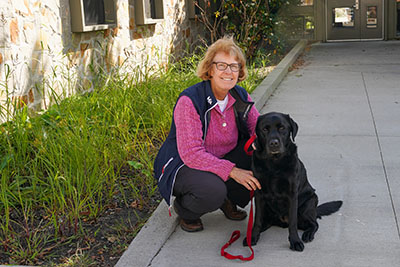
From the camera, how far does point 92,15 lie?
7.32 meters

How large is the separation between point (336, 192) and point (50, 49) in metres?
3.51

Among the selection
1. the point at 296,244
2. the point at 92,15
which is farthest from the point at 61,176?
the point at 92,15

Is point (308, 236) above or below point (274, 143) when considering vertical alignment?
below

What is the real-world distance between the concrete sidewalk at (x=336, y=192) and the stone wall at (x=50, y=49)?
1.96m

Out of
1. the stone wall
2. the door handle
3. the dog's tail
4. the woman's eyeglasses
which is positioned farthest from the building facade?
the woman's eyeglasses

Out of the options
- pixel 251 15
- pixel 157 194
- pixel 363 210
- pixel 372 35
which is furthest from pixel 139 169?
pixel 372 35

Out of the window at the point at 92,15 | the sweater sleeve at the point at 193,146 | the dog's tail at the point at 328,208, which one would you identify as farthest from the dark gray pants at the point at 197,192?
the window at the point at 92,15

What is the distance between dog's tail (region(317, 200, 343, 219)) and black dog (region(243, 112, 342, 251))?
269 mm

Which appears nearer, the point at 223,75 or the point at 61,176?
the point at 223,75

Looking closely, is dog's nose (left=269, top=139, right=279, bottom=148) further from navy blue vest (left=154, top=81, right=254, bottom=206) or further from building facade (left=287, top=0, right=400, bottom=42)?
building facade (left=287, top=0, right=400, bottom=42)

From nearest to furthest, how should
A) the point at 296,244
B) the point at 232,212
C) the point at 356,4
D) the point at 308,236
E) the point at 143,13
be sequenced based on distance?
1. the point at 296,244
2. the point at 308,236
3. the point at 232,212
4. the point at 143,13
5. the point at 356,4

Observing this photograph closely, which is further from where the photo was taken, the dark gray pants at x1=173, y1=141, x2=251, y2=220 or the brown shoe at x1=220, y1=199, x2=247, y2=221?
the brown shoe at x1=220, y1=199, x2=247, y2=221

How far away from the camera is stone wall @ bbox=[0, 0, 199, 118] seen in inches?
207

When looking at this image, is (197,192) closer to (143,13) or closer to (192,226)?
(192,226)
